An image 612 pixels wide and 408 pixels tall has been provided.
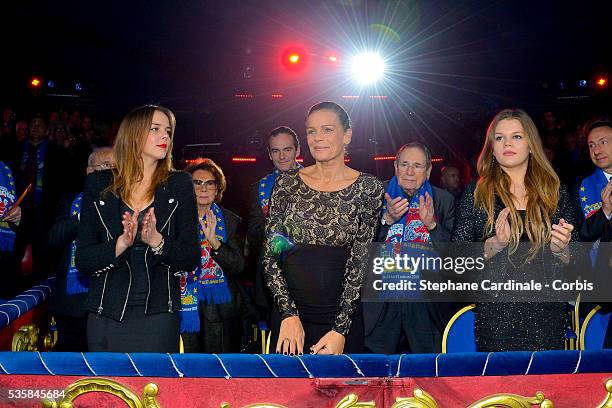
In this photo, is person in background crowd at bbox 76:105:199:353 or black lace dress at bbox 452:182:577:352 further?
black lace dress at bbox 452:182:577:352

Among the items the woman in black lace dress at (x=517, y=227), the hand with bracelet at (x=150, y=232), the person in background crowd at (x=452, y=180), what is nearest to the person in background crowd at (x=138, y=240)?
the hand with bracelet at (x=150, y=232)

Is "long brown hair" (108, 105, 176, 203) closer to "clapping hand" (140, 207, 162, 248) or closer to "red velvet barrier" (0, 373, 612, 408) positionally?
"clapping hand" (140, 207, 162, 248)

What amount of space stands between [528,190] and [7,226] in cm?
367

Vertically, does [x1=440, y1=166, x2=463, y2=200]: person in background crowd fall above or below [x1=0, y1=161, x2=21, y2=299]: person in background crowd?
above

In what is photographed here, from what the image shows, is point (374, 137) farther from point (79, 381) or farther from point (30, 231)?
point (79, 381)

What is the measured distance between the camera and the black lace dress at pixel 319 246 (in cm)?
335

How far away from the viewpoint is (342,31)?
42.2 feet

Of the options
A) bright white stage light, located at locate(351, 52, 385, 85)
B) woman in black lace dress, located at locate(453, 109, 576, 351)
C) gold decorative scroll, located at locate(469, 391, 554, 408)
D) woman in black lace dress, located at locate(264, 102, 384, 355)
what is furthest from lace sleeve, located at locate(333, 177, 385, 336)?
bright white stage light, located at locate(351, 52, 385, 85)

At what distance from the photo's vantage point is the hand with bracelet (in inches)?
124

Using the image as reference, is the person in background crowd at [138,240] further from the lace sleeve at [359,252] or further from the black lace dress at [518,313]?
the black lace dress at [518,313]

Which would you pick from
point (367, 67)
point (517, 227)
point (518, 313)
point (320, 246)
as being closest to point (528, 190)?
point (517, 227)

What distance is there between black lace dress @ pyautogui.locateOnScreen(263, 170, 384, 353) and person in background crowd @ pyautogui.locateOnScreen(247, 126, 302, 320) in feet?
4.90

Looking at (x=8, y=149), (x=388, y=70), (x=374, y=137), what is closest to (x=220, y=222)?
(x=8, y=149)

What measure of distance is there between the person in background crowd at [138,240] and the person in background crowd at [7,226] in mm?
1796
